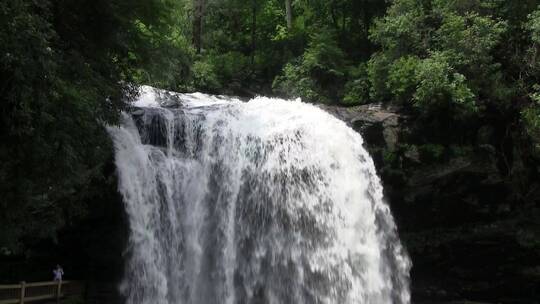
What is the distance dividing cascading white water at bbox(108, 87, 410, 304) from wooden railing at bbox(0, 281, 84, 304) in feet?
7.30

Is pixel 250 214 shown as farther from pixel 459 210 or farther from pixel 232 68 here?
pixel 232 68

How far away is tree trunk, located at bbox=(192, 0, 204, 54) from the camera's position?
1270 inches

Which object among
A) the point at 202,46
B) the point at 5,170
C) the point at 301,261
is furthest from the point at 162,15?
the point at 202,46

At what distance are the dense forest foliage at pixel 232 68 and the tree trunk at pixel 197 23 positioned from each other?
2.9 inches

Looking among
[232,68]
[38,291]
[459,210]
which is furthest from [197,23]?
[38,291]

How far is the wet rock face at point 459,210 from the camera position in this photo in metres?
19.2

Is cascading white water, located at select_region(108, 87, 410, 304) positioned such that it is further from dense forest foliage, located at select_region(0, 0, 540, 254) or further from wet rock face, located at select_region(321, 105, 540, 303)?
wet rock face, located at select_region(321, 105, 540, 303)

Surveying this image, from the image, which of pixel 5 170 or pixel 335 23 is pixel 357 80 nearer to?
pixel 335 23

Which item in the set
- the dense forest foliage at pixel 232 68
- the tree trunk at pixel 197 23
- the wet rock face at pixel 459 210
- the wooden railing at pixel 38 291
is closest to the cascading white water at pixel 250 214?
the dense forest foliage at pixel 232 68

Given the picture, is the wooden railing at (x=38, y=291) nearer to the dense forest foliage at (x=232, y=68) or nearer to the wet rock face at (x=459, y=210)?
the dense forest foliage at (x=232, y=68)

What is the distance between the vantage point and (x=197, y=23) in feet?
110

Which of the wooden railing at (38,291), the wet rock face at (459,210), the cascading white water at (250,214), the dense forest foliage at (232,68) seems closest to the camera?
the dense forest foliage at (232,68)

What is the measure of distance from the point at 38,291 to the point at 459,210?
1375 centimetres

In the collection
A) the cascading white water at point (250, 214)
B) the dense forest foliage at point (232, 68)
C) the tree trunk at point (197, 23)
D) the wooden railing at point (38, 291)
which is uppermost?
the tree trunk at point (197, 23)
